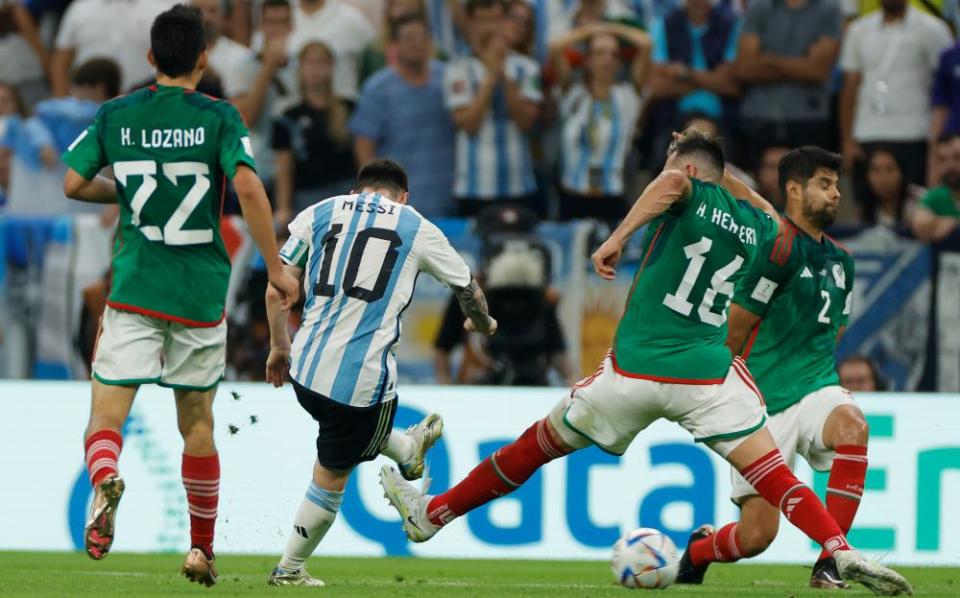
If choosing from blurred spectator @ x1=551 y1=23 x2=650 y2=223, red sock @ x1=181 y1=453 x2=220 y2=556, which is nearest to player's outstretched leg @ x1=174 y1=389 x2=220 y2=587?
red sock @ x1=181 y1=453 x2=220 y2=556

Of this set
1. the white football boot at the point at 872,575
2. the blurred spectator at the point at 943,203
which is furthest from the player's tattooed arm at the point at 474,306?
the blurred spectator at the point at 943,203

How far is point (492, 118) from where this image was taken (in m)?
13.8

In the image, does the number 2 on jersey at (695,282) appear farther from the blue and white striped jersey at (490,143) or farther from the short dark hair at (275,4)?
the short dark hair at (275,4)

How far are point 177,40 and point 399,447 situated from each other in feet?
7.08

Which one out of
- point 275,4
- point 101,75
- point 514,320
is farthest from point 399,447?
point 275,4

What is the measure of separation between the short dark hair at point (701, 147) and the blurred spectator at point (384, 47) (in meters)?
6.62

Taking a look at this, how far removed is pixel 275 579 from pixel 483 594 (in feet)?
3.20

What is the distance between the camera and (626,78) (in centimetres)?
1402

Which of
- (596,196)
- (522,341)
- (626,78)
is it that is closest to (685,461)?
(522,341)

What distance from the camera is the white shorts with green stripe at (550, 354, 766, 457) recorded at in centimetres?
739

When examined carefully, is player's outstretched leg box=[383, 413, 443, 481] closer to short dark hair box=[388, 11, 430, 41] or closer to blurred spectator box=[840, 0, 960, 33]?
short dark hair box=[388, 11, 430, 41]

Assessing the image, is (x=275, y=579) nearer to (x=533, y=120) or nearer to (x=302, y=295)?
(x=302, y=295)

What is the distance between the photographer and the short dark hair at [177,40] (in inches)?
283

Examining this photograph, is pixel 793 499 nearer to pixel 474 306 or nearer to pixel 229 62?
pixel 474 306
